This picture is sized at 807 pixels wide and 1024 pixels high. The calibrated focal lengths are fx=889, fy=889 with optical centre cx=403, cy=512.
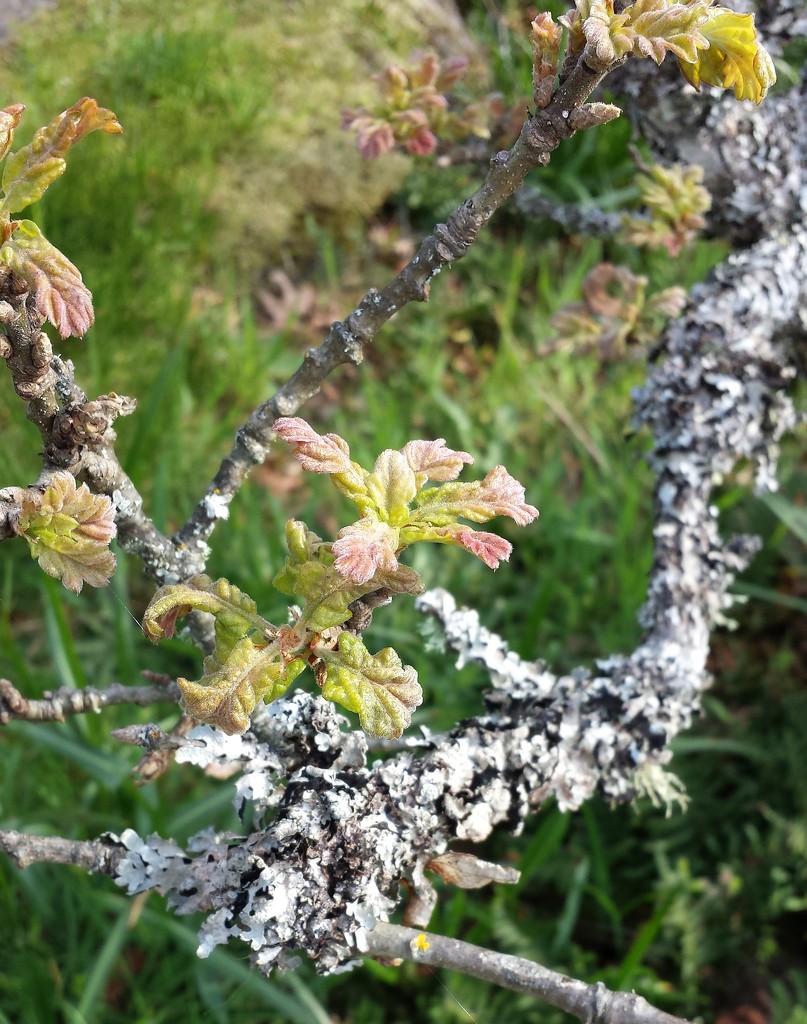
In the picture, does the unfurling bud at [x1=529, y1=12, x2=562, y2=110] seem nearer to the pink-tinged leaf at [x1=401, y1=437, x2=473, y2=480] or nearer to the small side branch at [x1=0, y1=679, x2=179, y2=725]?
the pink-tinged leaf at [x1=401, y1=437, x2=473, y2=480]

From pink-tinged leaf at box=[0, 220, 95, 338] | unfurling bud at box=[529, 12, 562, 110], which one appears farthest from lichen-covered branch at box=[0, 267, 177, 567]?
unfurling bud at box=[529, 12, 562, 110]

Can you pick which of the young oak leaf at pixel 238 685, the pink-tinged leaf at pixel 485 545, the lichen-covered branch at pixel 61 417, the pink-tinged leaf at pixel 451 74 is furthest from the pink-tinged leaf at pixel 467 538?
the pink-tinged leaf at pixel 451 74

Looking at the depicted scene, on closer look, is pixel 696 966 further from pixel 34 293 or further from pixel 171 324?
pixel 171 324

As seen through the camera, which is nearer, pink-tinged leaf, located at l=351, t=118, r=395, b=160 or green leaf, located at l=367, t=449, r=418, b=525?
green leaf, located at l=367, t=449, r=418, b=525

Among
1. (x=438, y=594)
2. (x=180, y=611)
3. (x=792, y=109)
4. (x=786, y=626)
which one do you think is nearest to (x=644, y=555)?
(x=786, y=626)

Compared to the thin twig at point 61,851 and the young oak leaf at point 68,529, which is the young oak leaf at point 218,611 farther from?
the thin twig at point 61,851

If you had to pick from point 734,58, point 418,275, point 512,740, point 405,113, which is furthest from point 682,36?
point 512,740

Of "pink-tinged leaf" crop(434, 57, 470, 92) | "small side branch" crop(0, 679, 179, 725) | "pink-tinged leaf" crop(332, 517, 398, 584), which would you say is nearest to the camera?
"pink-tinged leaf" crop(332, 517, 398, 584)
